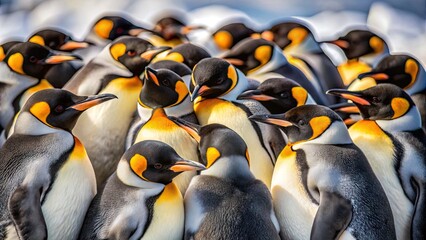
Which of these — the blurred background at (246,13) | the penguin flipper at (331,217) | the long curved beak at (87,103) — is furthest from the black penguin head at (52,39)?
the blurred background at (246,13)

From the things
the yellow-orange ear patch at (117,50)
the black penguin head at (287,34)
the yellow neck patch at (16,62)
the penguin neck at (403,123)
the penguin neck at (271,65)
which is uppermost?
the yellow-orange ear patch at (117,50)

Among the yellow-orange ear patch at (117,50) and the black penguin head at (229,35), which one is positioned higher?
the yellow-orange ear patch at (117,50)

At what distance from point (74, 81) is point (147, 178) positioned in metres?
0.95

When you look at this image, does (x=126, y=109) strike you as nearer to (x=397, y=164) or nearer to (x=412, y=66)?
(x=397, y=164)

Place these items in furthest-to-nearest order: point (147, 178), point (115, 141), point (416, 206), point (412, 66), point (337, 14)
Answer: point (337, 14)
point (412, 66)
point (115, 141)
point (416, 206)
point (147, 178)

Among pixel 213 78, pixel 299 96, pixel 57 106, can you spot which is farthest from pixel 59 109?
pixel 299 96

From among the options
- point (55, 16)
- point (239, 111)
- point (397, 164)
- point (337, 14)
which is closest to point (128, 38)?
point (239, 111)

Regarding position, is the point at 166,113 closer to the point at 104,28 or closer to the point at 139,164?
the point at 139,164

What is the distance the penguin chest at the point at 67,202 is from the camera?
2.37 m

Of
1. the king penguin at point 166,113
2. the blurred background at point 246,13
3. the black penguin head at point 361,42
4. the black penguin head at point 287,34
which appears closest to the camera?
the king penguin at point 166,113

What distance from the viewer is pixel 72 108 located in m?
2.50

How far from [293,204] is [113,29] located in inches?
76.9

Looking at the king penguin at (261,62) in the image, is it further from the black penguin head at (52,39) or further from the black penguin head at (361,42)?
the black penguin head at (52,39)

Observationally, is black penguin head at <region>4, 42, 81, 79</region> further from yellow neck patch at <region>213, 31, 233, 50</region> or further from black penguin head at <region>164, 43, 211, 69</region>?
yellow neck patch at <region>213, 31, 233, 50</region>
